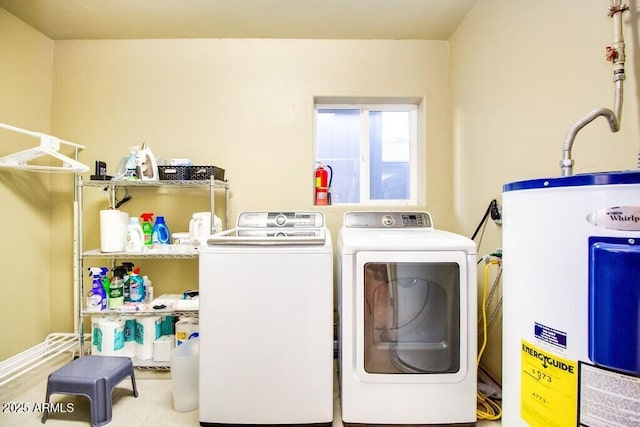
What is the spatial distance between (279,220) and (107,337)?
4.48ft

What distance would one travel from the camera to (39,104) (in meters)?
2.20

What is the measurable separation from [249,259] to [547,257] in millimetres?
1127

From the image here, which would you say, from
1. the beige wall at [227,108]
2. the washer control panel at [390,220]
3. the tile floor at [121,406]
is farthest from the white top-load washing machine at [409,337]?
the beige wall at [227,108]

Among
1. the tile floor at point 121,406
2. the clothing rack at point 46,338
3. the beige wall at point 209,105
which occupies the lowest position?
the tile floor at point 121,406

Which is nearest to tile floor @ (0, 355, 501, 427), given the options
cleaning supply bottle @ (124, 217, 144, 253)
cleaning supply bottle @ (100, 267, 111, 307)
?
cleaning supply bottle @ (100, 267, 111, 307)

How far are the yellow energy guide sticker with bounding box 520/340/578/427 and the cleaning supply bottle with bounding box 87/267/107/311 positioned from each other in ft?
7.59

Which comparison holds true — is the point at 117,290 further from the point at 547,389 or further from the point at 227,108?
the point at 547,389

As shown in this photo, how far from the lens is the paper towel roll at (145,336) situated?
1.99 m

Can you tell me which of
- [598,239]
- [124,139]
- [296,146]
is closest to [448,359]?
[598,239]

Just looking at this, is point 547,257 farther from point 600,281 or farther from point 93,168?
point 93,168

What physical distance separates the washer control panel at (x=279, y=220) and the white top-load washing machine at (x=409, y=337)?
53 centimetres

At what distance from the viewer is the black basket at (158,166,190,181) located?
2.00m

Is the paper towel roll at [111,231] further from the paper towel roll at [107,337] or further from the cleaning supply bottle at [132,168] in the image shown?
the paper towel roll at [107,337]

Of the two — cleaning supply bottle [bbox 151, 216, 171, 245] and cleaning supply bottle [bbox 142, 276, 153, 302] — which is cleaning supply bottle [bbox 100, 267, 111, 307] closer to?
cleaning supply bottle [bbox 142, 276, 153, 302]
